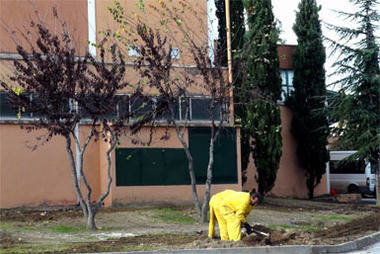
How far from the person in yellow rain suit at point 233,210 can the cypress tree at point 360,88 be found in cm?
1227

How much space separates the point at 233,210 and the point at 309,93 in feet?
54.4

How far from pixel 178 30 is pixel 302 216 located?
7725mm

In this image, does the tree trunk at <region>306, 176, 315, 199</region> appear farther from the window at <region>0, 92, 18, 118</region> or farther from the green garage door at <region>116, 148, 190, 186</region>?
the window at <region>0, 92, 18, 118</region>

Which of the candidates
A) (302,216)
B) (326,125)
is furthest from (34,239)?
(326,125)

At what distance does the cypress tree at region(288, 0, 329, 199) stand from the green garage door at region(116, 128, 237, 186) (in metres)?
7.06

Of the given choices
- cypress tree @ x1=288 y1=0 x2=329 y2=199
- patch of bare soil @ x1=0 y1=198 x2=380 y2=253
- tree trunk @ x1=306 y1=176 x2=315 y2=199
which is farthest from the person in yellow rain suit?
tree trunk @ x1=306 y1=176 x2=315 y2=199

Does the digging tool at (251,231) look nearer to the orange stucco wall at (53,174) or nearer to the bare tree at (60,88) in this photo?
the bare tree at (60,88)

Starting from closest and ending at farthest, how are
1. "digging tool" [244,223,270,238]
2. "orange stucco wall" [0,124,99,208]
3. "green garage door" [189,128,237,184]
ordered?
"digging tool" [244,223,270,238]
"orange stucco wall" [0,124,99,208]
"green garage door" [189,128,237,184]

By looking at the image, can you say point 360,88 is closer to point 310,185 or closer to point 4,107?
point 310,185

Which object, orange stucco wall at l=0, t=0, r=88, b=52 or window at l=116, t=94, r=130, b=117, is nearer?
window at l=116, t=94, r=130, b=117

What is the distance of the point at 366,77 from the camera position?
23.9 metres

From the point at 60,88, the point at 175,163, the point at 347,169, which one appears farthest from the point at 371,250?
the point at 347,169

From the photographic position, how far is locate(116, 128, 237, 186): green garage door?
66.9ft

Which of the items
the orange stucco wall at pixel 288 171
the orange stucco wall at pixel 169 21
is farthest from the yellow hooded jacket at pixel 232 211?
the orange stucco wall at pixel 288 171
